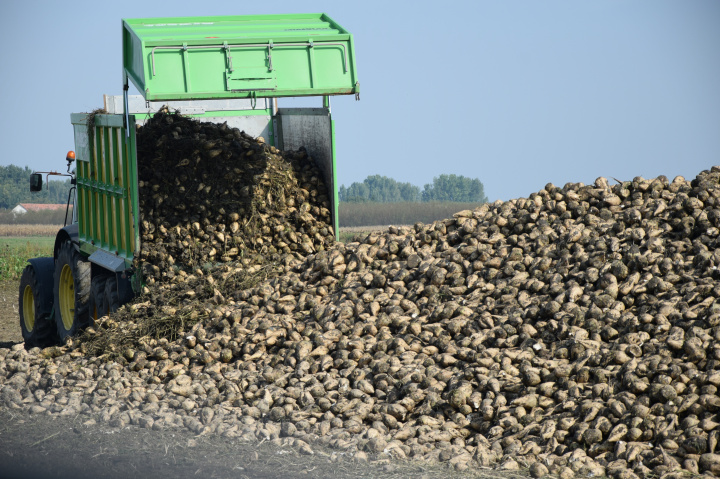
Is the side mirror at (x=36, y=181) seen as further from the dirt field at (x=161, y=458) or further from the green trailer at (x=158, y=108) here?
the dirt field at (x=161, y=458)

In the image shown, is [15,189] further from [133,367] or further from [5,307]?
[133,367]

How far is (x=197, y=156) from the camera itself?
28.5 feet

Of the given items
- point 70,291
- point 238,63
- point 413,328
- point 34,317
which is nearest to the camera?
point 413,328

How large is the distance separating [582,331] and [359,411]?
1.78 m

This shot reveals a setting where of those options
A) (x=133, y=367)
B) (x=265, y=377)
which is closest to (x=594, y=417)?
(x=265, y=377)

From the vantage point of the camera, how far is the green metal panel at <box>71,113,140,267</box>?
8.27 metres

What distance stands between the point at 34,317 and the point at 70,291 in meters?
0.83

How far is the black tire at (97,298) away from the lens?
8.79 metres

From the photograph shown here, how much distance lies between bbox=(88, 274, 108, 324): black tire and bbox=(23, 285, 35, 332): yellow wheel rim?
1.86 meters

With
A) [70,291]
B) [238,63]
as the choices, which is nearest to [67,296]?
[70,291]

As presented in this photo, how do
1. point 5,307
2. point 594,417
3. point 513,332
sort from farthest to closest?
point 5,307 → point 513,332 → point 594,417

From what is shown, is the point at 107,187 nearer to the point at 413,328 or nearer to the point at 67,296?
the point at 67,296

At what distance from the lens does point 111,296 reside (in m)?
8.52

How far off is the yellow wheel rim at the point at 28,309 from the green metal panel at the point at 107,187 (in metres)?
1.29
